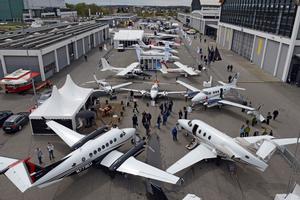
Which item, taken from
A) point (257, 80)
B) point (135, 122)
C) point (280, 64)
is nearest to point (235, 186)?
point (135, 122)

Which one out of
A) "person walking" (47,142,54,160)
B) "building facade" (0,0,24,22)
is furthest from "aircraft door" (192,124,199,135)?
"building facade" (0,0,24,22)

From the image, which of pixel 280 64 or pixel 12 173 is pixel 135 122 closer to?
pixel 12 173

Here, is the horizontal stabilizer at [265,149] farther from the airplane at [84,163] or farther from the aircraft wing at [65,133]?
the aircraft wing at [65,133]

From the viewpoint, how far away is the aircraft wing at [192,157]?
17205mm

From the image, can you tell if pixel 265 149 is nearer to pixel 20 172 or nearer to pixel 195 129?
pixel 195 129

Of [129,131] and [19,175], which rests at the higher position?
[19,175]

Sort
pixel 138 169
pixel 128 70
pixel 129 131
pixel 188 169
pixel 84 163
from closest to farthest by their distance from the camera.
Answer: pixel 138 169 < pixel 84 163 < pixel 188 169 < pixel 129 131 < pixel 128 70

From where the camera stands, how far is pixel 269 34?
46.6 meters

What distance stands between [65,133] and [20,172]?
747cm

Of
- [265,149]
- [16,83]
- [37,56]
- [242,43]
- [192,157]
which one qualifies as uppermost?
[37,56]

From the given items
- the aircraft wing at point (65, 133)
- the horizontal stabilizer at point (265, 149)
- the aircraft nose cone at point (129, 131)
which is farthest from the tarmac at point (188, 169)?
the horizontal stabilizer at point (265, 149)

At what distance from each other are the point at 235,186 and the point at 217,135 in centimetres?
406

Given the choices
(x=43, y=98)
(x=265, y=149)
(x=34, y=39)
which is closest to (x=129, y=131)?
(x=265, y=149)

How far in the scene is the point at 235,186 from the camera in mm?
17359
